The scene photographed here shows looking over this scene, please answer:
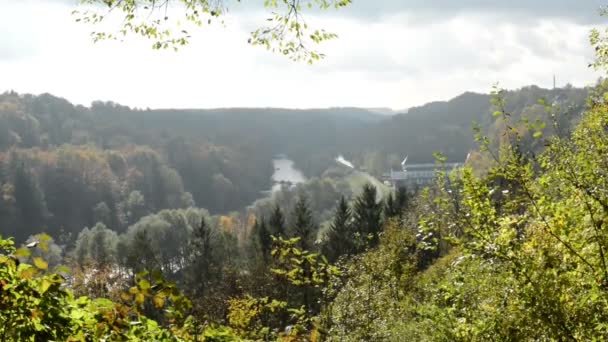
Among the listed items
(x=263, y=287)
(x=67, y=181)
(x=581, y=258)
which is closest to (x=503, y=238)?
(x=581, y=258)

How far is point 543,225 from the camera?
21.1ft

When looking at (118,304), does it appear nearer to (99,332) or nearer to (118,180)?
(99,332)

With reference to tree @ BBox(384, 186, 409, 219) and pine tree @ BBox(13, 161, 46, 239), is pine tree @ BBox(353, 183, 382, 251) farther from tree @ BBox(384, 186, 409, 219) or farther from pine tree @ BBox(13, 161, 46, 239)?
pine tree @ BBox(13, 161, 46, 239)

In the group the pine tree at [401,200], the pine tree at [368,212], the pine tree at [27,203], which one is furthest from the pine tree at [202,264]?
the pine tree at [27,203]

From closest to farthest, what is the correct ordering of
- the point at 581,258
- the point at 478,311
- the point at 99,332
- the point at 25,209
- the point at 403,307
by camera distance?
the point at 99,332, the point at 581,258, the point at 478,311, the point at 403,307, the point at 25,209

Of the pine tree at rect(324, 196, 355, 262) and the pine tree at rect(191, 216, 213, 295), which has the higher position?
the pine tree at rect(324, 196, 355, 262)

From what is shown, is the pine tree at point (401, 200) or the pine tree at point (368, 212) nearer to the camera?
the pine tree at point (368, 212)

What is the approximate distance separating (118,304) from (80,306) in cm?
76

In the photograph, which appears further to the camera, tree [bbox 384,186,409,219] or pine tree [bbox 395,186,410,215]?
pine tree [bbox 395,186,410,215]

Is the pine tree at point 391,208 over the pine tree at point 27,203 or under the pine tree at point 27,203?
over

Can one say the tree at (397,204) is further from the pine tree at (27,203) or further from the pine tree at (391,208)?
the pine tree at (27,203)

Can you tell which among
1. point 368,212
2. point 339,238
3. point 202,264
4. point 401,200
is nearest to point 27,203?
point 202,264

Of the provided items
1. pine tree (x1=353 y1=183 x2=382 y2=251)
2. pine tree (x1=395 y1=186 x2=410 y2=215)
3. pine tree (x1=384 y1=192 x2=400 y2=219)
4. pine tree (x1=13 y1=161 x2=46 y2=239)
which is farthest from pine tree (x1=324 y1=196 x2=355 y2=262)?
pine tree (x1=13 y1=161 x2=46 y2=239)

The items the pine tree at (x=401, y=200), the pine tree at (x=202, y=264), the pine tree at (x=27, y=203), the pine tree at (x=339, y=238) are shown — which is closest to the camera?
the pine tree at (x=339, y=238)
